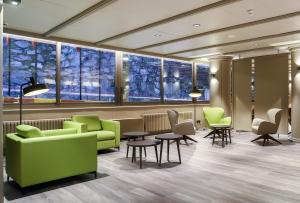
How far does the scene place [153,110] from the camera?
8328 mm

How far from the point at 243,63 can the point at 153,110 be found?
3.71 metres

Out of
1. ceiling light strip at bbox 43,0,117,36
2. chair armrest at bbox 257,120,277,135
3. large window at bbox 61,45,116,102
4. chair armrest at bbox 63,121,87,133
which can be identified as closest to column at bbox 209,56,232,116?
chair armrest at bbox 257,120,277,135

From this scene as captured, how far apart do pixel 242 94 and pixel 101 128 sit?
5.42m

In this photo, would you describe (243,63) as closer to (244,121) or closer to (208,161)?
(244,121)

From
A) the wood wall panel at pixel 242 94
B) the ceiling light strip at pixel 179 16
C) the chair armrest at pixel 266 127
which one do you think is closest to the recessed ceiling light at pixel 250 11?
the ceiling light strip at pixel 179 16

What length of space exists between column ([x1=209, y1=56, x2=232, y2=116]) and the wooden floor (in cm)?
386

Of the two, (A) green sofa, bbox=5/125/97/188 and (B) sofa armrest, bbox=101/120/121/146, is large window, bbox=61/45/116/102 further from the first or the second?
(A) green sofa, bbox=5/125/97/188

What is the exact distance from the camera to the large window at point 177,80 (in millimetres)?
9406

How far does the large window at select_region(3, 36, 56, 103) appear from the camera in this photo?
583 cm

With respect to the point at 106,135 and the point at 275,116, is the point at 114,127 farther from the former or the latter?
the point at 275,116

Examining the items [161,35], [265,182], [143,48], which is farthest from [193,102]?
[265,182]

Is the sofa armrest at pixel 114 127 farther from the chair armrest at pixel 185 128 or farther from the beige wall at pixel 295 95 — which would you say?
the beige wall at pixel 295 95

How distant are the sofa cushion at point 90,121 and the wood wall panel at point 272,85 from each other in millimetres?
5488

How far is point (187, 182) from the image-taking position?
374 cm
